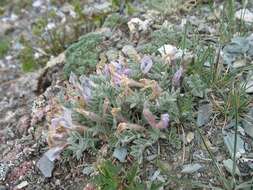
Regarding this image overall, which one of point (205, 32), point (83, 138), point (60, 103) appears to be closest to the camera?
point (83, 138)

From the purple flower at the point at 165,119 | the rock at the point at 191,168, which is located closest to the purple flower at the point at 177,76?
the purple flower at the point at 165,119

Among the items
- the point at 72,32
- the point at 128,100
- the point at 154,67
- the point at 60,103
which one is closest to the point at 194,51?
the point at 154,67

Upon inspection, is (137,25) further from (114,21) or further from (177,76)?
(177,76)

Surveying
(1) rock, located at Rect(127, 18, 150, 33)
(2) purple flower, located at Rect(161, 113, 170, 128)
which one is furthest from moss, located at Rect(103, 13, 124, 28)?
(2) purple flower, located at Rect(161, 113, 170, 128)

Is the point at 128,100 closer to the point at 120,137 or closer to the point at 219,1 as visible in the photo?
the point at 120,137

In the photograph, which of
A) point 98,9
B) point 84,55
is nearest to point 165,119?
point 84,55

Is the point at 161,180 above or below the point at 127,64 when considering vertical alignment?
below

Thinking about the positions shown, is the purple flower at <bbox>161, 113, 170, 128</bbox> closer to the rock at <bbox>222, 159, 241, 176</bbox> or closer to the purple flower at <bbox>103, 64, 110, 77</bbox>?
the rock at <bbox>222, 159, 241, 176</bbox>

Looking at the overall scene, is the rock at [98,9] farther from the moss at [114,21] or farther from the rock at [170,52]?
the rock at [170,52]
